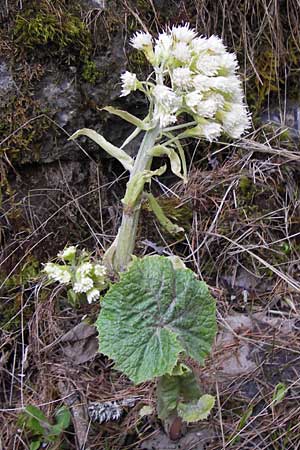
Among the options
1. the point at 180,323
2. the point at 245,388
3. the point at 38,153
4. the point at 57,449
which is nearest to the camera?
the point at 180,323

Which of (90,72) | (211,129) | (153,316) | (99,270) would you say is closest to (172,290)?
(153,316)

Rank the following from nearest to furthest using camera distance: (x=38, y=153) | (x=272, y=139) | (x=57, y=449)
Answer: (x=57, y=449)
(x=38, y=153)
(x=272, y=139)

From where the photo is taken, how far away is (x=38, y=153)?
190 centimetres

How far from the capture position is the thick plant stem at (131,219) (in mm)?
1487

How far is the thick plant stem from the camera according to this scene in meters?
1.49

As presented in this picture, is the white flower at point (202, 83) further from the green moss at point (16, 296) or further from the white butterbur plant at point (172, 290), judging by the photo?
the green moss at point (16, 296)

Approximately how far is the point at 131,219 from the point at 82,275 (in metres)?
0.19

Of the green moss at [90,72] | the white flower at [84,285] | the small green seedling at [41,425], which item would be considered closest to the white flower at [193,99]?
the white flower at [84,285]

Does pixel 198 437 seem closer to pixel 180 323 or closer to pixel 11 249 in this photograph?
pixel 180 323

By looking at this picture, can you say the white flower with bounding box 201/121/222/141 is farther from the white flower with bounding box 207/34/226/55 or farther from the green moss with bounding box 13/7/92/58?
the green moss with bounding box 13/7/92/58

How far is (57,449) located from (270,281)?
823 millimetres

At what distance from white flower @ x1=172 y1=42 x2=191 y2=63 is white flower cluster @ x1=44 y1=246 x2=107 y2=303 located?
51 cm

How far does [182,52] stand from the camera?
1.36m

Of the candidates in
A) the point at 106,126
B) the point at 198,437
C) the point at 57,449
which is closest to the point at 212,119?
the point at 106,126
